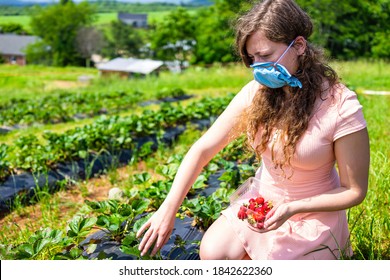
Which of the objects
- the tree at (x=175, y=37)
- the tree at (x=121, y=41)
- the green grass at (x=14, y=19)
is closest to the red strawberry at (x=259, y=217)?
the green grass at (x=14, y=19)

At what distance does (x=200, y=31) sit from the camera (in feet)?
100

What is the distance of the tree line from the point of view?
1795 centimetres

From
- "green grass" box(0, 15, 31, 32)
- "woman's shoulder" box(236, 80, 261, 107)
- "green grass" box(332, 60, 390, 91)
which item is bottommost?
"green grass" box(332, 60, 390, 91)

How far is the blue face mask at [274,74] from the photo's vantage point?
5.53 feet

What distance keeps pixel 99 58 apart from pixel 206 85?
18070 millimetres

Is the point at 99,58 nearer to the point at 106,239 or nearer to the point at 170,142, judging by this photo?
the point at 170,142

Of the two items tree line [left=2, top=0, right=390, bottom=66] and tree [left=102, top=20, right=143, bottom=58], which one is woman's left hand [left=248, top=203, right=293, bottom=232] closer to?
tree line [left=2, top=0, right=390, bottom=66]

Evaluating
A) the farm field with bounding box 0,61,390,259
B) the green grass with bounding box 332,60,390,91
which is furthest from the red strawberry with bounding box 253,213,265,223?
the green grass with bounding box 332,60,390,91

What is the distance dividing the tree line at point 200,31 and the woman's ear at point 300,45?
1165 centimetres

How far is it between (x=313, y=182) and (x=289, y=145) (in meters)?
0.18

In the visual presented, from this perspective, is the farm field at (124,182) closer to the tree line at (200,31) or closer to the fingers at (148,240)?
the fingers at (148,240)

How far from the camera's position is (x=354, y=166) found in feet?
5.58

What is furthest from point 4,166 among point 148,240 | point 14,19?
point 14,19
